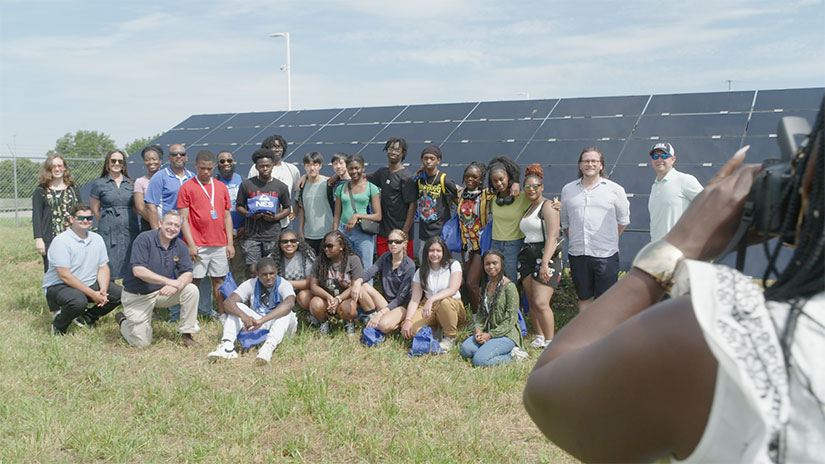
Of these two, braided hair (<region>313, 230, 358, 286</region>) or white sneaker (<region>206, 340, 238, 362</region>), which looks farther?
braided hair (<region>313, 230, 358, 286</region>)

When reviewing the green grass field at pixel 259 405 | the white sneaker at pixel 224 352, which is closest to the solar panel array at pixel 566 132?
the green grass field at pixel 259 405

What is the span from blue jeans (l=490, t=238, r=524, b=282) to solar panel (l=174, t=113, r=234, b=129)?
7.83 metres

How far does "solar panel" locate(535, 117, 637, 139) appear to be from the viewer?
29.5 feet

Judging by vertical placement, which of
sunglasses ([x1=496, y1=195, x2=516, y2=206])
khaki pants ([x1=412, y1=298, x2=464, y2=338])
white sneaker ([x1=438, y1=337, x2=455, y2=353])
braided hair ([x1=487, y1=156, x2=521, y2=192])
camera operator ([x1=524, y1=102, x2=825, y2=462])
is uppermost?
camera operator ([x1=524, y1=102, x2=825, y2=462])

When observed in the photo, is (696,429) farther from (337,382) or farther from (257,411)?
(337,382)

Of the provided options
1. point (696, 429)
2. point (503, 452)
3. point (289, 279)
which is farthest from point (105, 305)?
point (696, 429)

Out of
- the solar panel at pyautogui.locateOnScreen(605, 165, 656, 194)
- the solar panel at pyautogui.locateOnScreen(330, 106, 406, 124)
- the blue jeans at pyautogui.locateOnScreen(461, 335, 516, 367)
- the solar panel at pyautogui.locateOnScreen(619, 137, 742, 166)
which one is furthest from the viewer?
the solar panel at pyautogui.locateOnScreen(330, 106, 406, 124)

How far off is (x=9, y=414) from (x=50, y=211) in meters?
3.33

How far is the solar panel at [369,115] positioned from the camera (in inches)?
448

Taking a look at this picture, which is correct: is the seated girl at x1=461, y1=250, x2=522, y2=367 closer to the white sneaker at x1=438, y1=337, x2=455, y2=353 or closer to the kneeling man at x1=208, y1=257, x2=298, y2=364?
the white sneaker at x1=438, y1=337, x2=455, y2=353

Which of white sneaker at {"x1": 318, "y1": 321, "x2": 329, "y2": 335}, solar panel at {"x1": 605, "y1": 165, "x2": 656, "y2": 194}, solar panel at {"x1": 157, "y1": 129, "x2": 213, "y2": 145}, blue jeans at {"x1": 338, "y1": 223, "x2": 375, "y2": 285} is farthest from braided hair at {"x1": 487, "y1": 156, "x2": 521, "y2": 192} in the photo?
solar panel at {"x1": 157, "y1": 129, "x2": 213, "y2": 145}

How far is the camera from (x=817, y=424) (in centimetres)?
79

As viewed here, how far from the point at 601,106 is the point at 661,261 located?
30.6 ft

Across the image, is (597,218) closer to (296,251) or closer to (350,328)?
(350,328)
